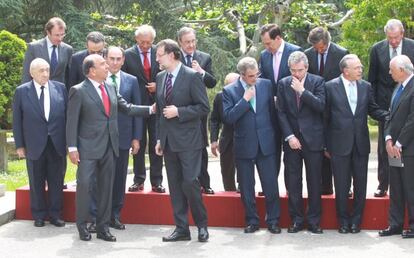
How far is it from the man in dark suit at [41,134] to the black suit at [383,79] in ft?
11.7

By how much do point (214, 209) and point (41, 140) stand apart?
2.09m

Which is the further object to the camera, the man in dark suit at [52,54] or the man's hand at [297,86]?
the man in dark suit at [52,54]

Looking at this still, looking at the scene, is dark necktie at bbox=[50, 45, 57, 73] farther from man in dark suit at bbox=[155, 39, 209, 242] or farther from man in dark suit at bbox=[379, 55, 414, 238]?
man in dark suit at bbox=[379, 55, 414, 238]

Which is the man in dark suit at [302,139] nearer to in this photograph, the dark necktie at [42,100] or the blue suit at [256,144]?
the blue suit at [256,144]

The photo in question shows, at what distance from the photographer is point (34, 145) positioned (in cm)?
886

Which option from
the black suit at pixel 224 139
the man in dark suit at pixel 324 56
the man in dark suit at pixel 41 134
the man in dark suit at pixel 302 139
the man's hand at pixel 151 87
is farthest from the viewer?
the black suit at pixel 224 139

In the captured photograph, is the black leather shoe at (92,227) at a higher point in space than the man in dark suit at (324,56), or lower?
lower

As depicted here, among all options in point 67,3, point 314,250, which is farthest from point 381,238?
point 67,3

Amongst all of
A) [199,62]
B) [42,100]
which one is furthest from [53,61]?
[199,62]


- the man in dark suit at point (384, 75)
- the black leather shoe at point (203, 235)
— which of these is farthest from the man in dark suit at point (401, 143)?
the black leather shoe at point (203, 235)

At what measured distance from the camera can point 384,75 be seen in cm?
904

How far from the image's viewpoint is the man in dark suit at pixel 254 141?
8531mm

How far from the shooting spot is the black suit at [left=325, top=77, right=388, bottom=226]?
27.9ft

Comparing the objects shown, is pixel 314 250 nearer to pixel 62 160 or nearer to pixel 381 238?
pixel 381 238
